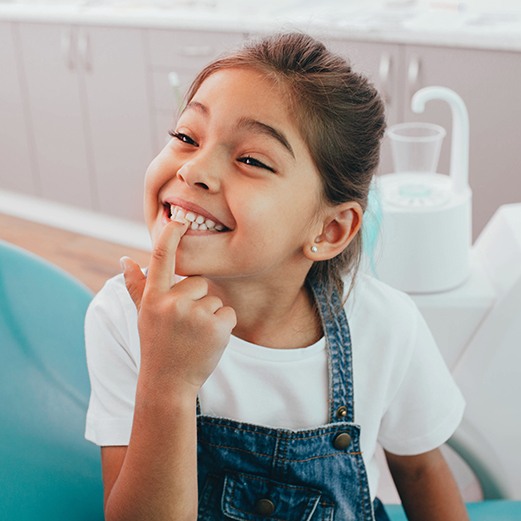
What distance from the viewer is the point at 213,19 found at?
295 centimetres

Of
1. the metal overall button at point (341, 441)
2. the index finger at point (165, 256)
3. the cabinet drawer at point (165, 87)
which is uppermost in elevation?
the index finger at point (165, 256)

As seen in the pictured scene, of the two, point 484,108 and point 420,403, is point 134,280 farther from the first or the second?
point 484,108

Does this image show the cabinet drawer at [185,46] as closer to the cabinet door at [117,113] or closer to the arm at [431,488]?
the cabinet door at [117,113]

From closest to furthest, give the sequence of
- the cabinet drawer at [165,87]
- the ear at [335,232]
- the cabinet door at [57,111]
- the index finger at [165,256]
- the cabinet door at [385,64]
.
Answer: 1. the index finger at [165,256]
2. the ear at [335,232]
3. the cabinet door at [385,64]
4. the cabinet drawer at [165,87]
5. the cabinet door at [57,111]

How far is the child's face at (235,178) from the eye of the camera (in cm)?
87

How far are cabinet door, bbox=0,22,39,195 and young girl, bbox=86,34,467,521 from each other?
2906 millimetres

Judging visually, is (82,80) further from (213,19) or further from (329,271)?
(329,271)

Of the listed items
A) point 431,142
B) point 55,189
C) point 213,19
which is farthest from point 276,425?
point 55,189

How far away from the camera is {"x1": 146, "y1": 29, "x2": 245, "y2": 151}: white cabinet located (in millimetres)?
2994

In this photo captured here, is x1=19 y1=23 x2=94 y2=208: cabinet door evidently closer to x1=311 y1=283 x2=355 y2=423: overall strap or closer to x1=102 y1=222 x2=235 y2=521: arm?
x1=311 y1=283 x2=355 y2=423: overall strap

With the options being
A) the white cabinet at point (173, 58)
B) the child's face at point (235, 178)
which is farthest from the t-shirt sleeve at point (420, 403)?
the white cabinet at point (173, 58)

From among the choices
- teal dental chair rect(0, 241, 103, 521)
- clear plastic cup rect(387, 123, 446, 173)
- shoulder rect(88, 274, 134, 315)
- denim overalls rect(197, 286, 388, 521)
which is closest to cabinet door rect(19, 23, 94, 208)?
clear plastic cup rect(387, 123, 446, 173)

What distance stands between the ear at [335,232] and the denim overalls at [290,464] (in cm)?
10

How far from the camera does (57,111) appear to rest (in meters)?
3.60
